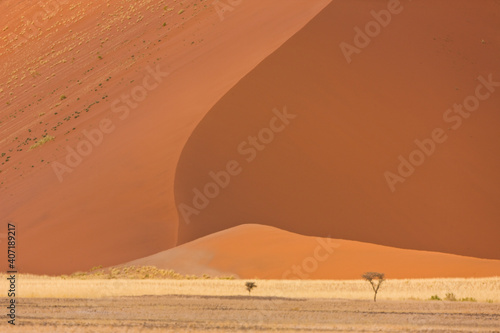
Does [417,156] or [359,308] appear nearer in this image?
[359,308]

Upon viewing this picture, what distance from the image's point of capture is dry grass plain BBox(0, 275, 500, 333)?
16844mm

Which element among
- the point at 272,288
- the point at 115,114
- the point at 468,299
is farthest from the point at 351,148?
the point at 468,299

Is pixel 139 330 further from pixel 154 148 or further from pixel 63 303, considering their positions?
pixel 154 148

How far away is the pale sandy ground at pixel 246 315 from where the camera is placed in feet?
54.1

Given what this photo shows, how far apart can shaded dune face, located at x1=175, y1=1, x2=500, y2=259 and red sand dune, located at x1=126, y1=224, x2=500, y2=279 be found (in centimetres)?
144

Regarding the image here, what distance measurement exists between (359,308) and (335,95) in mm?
19339

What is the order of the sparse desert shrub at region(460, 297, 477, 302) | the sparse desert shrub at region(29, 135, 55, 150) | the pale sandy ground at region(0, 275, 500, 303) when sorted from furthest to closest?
the sparse desert shrub at region(29, 135, 55, 150)
the pale sandy ground at region(0, 275, 500, 303)
the sparse desert shrub at region(460, 297, 477, 302)

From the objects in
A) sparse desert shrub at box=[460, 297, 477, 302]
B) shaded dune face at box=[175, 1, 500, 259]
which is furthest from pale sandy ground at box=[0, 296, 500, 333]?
shaded dune face at box=[175, 1, 500, 259]

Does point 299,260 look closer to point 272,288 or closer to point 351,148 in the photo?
point 272,288

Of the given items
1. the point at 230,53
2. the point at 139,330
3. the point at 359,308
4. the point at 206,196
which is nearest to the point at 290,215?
the point at 206,196

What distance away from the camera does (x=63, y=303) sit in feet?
70.6

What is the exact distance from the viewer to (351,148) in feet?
124

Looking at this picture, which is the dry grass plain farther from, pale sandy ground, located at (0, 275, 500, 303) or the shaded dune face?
the shaded dune face

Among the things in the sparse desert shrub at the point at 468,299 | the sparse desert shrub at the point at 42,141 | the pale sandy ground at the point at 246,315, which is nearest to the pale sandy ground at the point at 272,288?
the sparse desert shrub at the point at 468,299
